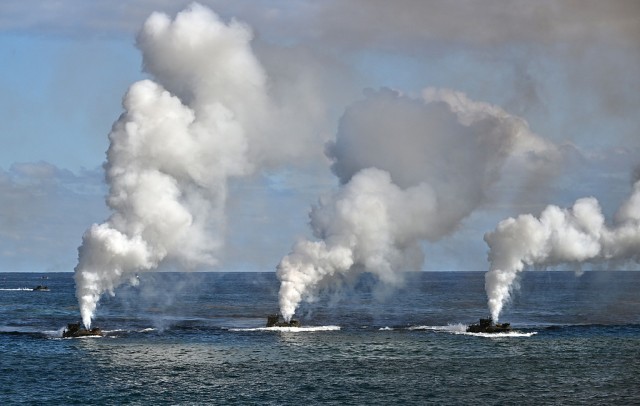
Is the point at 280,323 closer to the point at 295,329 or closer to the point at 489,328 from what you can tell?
the point at 295,329

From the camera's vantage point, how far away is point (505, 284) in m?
146

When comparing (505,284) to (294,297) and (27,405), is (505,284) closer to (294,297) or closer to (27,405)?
(294,297)

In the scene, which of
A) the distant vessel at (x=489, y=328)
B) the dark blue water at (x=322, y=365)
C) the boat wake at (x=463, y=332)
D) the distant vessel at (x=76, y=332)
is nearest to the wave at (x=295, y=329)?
the dark blue water at (x=322, y=365)

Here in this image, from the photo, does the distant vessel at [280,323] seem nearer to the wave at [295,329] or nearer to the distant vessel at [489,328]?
the wave at [295,329]

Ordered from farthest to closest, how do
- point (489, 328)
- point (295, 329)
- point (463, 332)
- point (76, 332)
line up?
point (295, 329) < point (463, 332) < point (489, 328) < point (76, 332)

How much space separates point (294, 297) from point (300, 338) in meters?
17.0

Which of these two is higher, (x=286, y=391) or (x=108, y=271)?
(x=108, y=271)

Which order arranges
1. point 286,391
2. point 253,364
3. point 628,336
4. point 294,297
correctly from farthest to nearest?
point 294,297
point 628,336
point 253,364
point 286,391

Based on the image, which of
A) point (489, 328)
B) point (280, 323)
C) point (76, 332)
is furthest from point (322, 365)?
point (76, 332)

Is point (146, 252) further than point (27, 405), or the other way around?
point (146, 252)

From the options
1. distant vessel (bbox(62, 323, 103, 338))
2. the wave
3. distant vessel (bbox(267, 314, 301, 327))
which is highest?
distant vessel (bbox(267, 314, 301, 327))

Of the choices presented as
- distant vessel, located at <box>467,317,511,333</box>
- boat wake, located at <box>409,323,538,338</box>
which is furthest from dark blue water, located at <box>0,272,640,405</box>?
distant vessel, located at <box>467,317,511,333</box>

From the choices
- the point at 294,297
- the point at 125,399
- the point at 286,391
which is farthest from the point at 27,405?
the point at 294,297

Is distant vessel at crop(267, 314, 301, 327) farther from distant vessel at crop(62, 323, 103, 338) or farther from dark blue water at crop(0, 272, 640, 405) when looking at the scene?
distant vessel at crop(62, 323, 103, 338)
